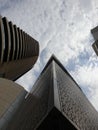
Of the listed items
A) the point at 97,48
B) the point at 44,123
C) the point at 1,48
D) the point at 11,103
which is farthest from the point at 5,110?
the point at 97,48

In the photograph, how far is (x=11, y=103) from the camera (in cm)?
3834

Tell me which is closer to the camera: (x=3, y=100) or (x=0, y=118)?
(x=0, y=118)

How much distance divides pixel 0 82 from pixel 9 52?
8.41 m

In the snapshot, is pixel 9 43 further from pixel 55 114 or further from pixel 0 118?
pixel 55 114

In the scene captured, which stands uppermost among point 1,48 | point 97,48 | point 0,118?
point 1,48

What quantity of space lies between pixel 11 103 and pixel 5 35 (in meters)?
11.1

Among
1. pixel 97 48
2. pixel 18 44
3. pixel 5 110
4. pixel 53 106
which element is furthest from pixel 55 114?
pixel 97 48

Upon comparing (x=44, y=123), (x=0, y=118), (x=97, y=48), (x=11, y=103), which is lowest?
(x=97, y=48)

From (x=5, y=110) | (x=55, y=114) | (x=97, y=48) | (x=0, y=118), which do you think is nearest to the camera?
(x=55, y=114)

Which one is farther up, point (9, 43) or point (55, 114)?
point (55, 114)

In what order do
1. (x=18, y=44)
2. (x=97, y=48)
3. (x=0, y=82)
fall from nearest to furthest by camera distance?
(x=0, y=82), (x=18, y=44), (x=97, y=48)

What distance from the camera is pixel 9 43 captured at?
4347cm

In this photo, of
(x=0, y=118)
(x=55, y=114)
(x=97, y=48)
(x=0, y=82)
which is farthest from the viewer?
(x=97, y=48)

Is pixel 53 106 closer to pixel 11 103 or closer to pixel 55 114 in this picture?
pixel 55 114
